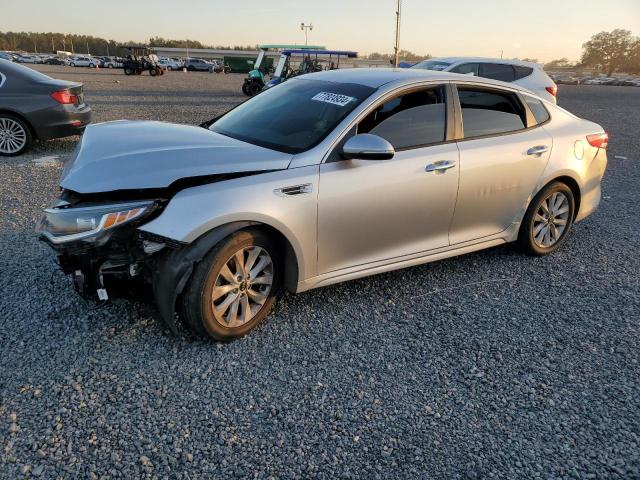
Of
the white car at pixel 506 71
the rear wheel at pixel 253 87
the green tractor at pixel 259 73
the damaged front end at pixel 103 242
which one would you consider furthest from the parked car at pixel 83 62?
the damaged front end at pixel 103 242

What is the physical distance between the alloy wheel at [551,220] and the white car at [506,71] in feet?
25.9

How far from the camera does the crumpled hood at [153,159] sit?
292 cm

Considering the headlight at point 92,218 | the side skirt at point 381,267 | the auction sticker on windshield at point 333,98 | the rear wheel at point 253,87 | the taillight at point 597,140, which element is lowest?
the side skirt at point 381,267

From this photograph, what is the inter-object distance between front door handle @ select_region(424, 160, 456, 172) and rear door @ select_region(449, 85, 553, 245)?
130 millimetres

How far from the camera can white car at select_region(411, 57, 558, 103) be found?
39.1 ft

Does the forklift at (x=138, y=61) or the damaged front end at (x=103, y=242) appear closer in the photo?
the damaged front end at (x=103, y=242)

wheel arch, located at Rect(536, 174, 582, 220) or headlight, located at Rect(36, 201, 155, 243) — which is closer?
headlight, located at Rect(36, 201, 155, 243)

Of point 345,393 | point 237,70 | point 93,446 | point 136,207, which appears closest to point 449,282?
point 345,393

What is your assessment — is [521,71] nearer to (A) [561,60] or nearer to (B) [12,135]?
(B) [12,135]

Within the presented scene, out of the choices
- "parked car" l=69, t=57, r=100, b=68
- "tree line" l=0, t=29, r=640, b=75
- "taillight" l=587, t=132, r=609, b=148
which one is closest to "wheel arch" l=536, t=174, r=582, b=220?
"taillight" l=587, t=132, r=609, b=148

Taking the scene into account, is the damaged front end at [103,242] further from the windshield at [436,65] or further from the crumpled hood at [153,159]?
the windshield at [436,65]

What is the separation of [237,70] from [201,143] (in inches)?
2126

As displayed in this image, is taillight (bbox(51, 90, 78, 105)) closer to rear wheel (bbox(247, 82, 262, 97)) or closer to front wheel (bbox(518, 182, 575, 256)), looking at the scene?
front wheel (bbox(518, 182, 575, 256))

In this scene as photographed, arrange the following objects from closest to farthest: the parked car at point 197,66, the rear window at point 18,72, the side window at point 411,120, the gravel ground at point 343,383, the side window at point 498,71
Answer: the gravel ground at point 343,383 → the side window at point 411,120 → the rear window at point 18,72 → the side window at point 498,71 → the parked car at point 197,66
